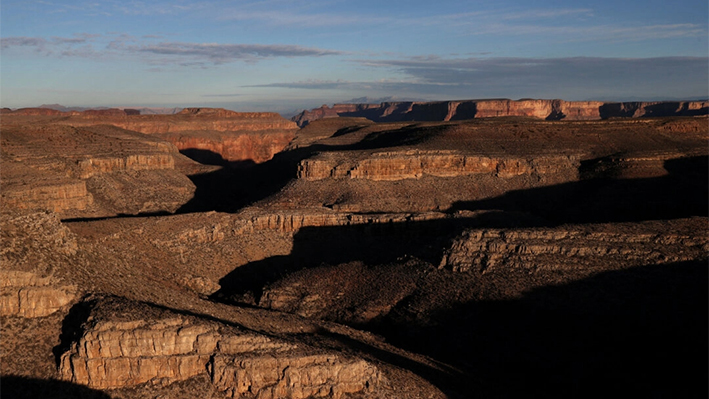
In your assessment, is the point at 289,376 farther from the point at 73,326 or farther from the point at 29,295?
the point at 29,295

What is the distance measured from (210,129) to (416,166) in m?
86.8

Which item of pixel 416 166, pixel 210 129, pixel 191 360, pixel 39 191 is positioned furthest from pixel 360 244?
pixel 210 129

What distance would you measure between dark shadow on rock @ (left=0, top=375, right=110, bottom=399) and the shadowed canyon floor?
0.05 m

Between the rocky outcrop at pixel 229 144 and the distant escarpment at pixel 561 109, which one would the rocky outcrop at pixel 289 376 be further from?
the distant escarpment at pixel 561 109

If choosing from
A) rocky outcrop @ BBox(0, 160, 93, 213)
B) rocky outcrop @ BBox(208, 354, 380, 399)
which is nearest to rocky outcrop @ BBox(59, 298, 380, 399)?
rocky outcrop @ BBox(208, 354, 380, 399)

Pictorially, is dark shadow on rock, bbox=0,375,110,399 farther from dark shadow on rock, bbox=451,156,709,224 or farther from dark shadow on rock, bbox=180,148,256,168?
dark shadow on rock, bbox=180,148,256,168

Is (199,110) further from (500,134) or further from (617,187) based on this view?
(617,187)

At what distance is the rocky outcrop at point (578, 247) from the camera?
114 feet

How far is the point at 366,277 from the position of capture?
1512 inches

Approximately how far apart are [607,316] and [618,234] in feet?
26.5

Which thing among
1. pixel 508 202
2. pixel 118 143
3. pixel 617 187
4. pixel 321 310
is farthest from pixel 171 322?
pixel 118 143

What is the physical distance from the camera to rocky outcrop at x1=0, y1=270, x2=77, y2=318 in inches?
890

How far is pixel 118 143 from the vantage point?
263ft

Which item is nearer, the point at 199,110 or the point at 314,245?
the point at 314,245
